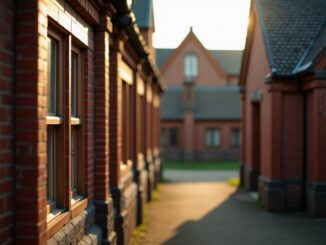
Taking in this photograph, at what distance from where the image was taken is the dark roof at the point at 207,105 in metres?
36.3

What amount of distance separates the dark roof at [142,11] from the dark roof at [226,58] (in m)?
29.6

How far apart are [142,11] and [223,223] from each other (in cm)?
854

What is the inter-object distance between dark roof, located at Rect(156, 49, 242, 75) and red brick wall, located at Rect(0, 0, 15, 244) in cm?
4278

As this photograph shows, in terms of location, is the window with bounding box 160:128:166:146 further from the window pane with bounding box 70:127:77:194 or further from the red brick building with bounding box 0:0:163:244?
the window pane with bounding box 70:127:77:194

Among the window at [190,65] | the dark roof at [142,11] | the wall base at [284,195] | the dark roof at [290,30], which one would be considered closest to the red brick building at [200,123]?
the window at [190,65]

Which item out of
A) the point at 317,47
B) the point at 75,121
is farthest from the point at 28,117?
the point at 317,47

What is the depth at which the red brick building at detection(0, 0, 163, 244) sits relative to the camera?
3660mm

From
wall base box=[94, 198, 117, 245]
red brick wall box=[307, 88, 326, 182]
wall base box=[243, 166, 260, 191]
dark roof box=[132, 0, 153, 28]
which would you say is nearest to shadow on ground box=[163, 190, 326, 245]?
red brick wall box=[307, 88, 326, 182]

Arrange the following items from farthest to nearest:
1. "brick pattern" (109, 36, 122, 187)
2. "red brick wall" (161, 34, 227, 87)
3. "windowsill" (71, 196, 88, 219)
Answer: "red brick wall" (161, 34, 227, 87) → "brick pattern" (109, 36, 122, 187) → "windowsill" (71, 196, 88, 219)

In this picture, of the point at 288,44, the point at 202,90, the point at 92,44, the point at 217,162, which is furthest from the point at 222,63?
the point at 92,44

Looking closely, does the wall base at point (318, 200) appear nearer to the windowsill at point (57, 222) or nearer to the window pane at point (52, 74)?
the windowsill at point (57, 222)

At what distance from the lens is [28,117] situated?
367 cm

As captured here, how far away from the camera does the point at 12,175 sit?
3.68 meters

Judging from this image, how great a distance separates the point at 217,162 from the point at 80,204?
30.8 meters
